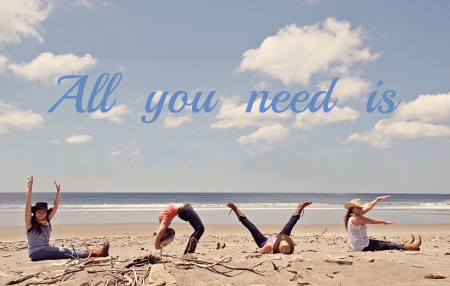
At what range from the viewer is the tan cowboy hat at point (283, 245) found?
709 centimetres

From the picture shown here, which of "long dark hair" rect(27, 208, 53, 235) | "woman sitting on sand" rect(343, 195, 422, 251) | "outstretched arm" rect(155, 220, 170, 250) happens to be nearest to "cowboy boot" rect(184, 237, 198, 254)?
"outstretched arm" rect(155, 220, 170, 250)

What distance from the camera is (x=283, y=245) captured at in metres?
7.12

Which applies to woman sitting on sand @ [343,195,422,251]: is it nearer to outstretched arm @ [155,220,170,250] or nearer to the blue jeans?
outstretched arm @ [155,220,170,250]

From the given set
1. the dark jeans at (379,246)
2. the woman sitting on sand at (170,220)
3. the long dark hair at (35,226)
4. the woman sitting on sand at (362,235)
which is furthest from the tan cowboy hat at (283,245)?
the long dark hair at (35,226)

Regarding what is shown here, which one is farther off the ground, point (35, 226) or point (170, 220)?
point (170, 220)

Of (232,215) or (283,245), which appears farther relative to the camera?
(232,215)

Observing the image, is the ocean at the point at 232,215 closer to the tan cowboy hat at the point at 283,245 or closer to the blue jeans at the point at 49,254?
the blue jeans at the point at 49,254

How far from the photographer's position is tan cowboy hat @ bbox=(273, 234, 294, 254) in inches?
279

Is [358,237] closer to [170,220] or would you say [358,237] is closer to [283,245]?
[283,245]

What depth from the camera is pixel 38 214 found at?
23.9 feet

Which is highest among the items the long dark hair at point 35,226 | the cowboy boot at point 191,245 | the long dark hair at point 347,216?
the long dark hair at point 347,216

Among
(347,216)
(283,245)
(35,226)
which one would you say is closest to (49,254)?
(35,226)

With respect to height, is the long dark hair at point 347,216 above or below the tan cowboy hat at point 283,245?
above

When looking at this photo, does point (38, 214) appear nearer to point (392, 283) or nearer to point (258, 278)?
point (258, 278)
